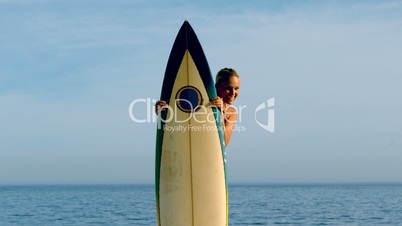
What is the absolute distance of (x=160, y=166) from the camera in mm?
8312

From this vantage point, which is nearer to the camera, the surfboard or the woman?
the surfboard

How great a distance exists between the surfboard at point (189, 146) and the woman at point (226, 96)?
10 cm

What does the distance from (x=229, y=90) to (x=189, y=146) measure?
883 mm

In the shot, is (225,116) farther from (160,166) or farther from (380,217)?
(380,217)

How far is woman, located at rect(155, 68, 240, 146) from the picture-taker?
326 inches

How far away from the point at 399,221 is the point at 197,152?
24838 mm

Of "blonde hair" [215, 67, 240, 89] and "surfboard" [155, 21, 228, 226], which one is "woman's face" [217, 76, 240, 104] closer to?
"blonde hair" [215, 67, 240, 89]

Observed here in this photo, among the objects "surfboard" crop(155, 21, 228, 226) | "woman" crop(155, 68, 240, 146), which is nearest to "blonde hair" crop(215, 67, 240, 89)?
"woman" crop(155, 68, 240, 146)

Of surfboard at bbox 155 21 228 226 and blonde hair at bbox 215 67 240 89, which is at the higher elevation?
blonde hair at bbox 215 67 240 89

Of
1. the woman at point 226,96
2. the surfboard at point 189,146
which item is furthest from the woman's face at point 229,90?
the surfboard at point 189,146

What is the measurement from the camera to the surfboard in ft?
26.8

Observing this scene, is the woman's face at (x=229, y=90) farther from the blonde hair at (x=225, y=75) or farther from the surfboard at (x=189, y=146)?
the surfboard at (x=189, y=146)

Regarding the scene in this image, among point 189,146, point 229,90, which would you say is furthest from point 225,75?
point 189,146

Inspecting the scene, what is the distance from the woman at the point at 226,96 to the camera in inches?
326
